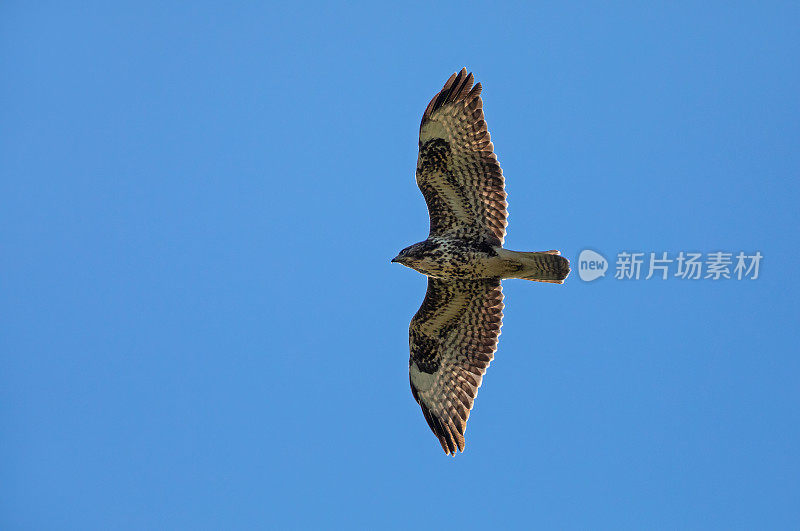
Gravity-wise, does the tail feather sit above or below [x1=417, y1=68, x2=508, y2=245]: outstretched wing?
below

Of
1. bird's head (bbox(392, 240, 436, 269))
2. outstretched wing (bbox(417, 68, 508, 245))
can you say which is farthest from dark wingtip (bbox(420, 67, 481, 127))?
bird's head (bbox(392, 240, 436, 269))

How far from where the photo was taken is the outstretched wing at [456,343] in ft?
48.1

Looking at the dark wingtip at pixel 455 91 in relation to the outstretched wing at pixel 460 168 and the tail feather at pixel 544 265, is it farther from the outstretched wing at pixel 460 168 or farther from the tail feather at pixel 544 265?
the tail feather at pixel 544 265

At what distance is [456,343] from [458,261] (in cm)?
124

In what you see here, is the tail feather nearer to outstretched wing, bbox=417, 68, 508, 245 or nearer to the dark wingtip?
outstretched wing, bbox=417, 68, 508, 245

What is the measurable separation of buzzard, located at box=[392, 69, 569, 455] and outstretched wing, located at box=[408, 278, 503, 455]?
0.01 m

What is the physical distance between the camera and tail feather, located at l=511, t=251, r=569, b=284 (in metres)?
13.9

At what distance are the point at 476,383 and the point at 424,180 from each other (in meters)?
2.66

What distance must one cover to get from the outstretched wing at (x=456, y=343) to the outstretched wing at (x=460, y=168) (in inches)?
28.8

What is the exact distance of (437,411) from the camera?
14945 millimetres

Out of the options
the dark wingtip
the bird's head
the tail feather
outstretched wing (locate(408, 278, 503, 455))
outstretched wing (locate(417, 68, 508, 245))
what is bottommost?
outstretched wing (locate(408, 278, 503, 455))

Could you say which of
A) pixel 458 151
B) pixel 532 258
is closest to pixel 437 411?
pixel 532 258

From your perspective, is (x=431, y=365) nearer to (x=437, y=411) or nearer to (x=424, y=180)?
(x=437, y=411)

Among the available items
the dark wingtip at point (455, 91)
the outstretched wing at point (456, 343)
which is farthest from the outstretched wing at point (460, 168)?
the outstretched wing at point (456, 343)
